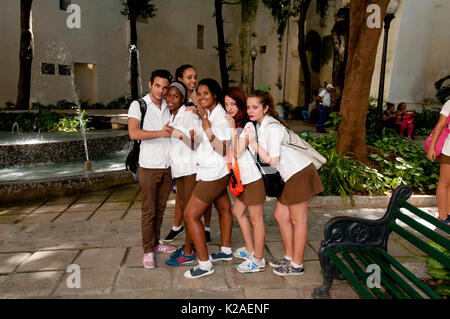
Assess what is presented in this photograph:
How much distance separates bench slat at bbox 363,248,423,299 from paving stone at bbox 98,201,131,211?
3.50m

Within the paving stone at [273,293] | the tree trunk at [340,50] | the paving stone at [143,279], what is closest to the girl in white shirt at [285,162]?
the paving stone at [273,293]

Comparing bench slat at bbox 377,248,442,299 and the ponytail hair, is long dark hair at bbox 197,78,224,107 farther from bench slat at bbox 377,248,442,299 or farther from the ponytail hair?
bench slat at bbox 377,248,442,299

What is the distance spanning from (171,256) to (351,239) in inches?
69.1

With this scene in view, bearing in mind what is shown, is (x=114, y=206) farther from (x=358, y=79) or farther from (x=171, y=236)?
(x=358, y=79)

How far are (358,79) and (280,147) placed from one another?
3.87 metres

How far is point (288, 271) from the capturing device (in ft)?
10.6

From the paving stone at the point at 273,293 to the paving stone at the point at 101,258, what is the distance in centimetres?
137

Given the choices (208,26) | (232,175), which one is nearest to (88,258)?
(232,175)

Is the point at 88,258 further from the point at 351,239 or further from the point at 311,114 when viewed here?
the point at 311,114

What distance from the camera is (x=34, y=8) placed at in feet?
57.3

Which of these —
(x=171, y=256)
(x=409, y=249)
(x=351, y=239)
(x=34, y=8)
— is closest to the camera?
(x=351, y=239)

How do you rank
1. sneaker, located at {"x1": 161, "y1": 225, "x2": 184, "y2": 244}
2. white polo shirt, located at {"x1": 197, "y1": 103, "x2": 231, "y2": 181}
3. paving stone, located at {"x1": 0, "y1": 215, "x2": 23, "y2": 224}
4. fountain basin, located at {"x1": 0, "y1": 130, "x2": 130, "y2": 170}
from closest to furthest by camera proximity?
white polo shirt, located at {"x1": 197, "y1": 103, "x2": 231, "y2": 181} → sneaker, located at {"x1": 161, "y1": 225, "x2": 184, "y2": 244} → paving stone, located at {"x1": 0, "y1": 215, "x2": 23, "y2": 224} → fountain basin, located at {"x1": 0, "y1": 130, "x2": 130, "y2": 170}

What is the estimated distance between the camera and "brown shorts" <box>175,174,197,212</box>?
3.34 m

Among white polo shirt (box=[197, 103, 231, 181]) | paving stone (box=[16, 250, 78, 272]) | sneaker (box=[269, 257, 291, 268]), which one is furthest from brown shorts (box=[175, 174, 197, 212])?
paving stone (box=[16, 250, 78, 272])
